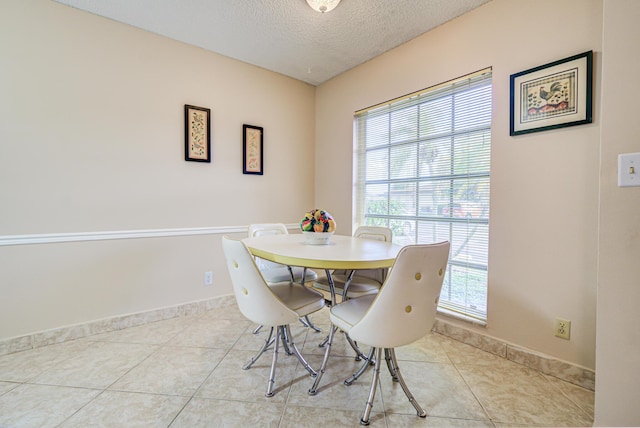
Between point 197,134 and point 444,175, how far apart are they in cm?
233

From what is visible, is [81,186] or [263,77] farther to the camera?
[263,77]

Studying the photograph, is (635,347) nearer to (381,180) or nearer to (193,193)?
(381,180)

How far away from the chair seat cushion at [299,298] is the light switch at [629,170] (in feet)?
4.97

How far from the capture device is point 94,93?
2141mm

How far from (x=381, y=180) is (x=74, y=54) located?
280 cm

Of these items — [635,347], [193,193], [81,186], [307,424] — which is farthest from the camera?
[193,193]

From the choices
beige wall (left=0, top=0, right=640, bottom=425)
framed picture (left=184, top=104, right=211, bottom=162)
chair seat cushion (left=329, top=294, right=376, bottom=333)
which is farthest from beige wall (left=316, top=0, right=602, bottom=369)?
framed picture (left=184, top=104, right=211, bottom=162)

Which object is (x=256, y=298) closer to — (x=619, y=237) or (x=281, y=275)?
(x=281, y=275)

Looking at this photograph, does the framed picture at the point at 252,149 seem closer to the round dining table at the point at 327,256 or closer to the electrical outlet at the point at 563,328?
the round dining table at the point at 327,256

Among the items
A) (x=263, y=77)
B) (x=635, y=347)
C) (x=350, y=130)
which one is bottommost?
(x=635, y=347)

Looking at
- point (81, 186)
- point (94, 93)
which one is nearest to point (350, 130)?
point (94, 93)

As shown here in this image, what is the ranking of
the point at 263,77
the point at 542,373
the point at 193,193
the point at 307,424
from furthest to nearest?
the point at 263,77 < the point at 193,193 < the point at 542,373 < the point at 307,424

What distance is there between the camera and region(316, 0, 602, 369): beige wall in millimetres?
1567

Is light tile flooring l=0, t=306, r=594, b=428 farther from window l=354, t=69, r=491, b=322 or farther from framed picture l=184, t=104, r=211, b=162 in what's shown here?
framed picture l=184, t=104, r=211, b=162
